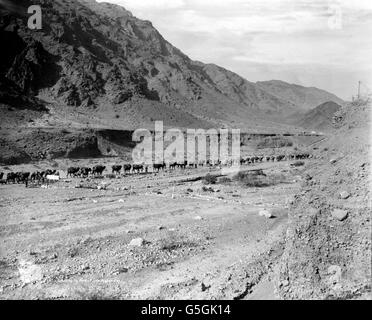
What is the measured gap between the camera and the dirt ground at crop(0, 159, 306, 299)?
38.4 ft

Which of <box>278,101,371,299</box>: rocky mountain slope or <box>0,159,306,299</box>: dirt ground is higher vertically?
<box>278,101,371,299</box>: rocky mountain slope

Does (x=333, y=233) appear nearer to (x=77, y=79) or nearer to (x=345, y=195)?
(x=345, y=195)

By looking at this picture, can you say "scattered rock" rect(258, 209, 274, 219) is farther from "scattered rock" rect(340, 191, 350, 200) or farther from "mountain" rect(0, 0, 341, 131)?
"mountain" rect(0, 0, 341, 131)

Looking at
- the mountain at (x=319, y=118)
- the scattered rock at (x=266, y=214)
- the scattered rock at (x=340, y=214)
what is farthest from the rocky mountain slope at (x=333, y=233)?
the mountain at (x=319, y=118)

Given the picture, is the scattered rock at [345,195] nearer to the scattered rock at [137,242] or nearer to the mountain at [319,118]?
the scattered rock at [137,242]

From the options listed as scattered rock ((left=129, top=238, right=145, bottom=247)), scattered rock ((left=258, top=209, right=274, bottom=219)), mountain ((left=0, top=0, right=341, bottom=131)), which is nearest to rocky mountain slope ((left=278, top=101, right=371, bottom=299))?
scattered rock ((left=129, top=238, right=145, bottom=247))

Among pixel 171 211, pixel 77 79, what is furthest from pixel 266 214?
pixel 77 79

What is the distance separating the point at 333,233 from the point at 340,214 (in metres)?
0.40

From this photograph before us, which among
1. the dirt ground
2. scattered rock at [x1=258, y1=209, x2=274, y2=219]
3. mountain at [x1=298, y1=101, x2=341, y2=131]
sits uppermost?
mountain at [x1=298, y1=101, x2=341, y2=131]

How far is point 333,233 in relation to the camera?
967cm

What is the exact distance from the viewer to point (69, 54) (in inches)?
3334

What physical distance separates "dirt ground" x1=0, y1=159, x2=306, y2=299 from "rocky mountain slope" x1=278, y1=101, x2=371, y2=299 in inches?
31.4

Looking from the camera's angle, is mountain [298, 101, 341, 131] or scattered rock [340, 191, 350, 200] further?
mountain [298, 101, 341, 131]
